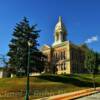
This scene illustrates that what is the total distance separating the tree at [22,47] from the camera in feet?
188

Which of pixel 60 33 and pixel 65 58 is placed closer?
pixel 65 58

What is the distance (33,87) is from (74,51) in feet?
149

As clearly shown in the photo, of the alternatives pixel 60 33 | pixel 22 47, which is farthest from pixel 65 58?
pixel 22 47

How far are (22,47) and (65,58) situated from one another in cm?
3044

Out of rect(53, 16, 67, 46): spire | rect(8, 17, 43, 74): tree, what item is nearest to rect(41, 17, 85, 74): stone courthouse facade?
rect(53, 16, 67, 46): spire

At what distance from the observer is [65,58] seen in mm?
87688

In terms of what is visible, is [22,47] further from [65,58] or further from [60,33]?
[60,33]

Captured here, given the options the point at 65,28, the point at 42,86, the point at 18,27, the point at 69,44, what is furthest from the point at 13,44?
the point at 65,28

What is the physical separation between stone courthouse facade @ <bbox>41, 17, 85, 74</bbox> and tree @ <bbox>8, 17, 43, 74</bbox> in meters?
25.7

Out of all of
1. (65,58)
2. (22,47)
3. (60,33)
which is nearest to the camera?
(22,47)

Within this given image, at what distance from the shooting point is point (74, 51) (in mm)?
89438

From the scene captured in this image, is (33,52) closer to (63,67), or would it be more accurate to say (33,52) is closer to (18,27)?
(18,27)

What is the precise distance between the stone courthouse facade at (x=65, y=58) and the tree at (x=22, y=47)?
84.3 ft

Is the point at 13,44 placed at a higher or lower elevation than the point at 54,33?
lower
